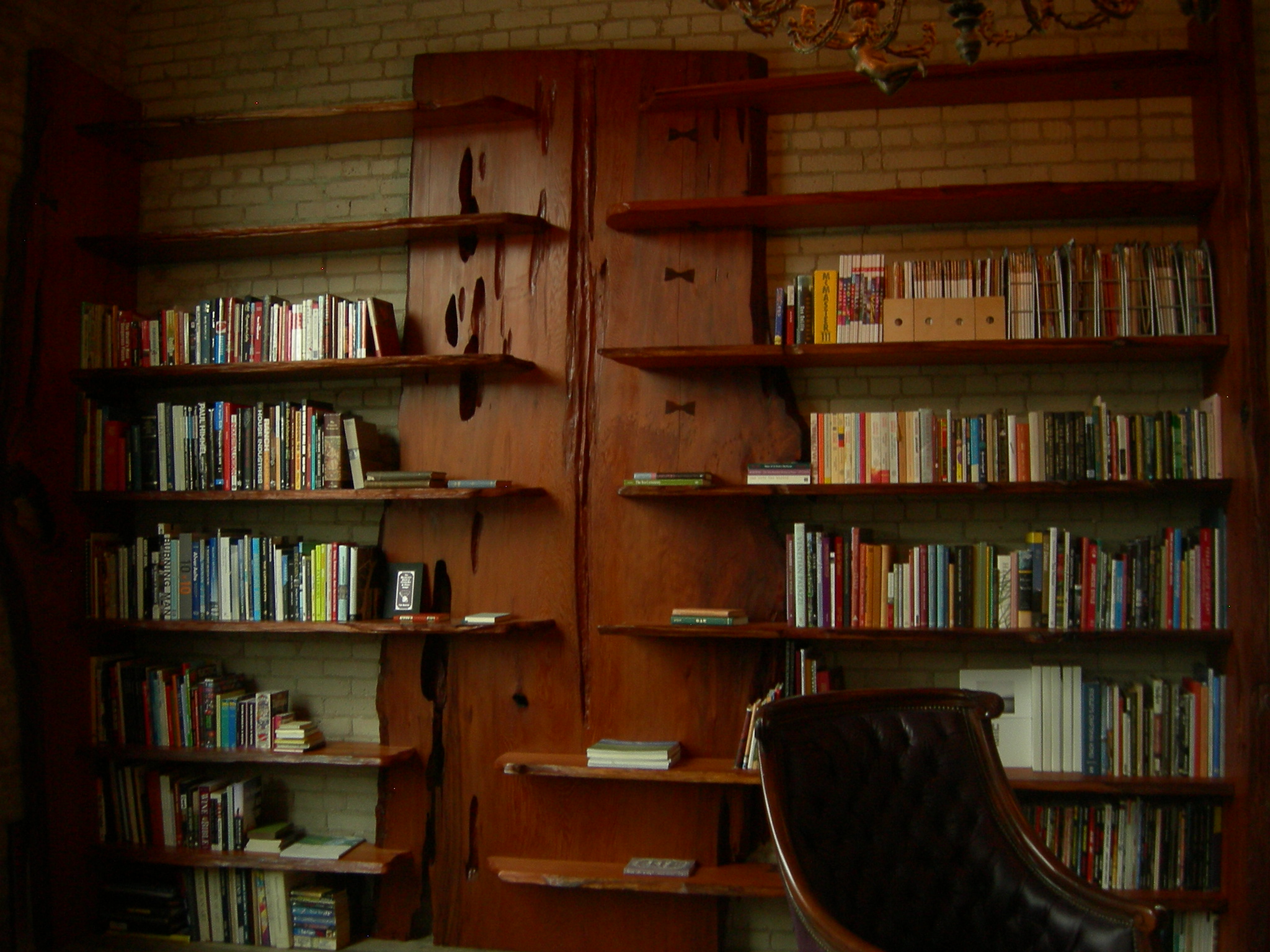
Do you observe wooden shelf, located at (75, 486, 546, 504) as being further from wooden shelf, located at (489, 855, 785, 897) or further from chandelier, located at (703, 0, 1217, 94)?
chandelier, located at (703, 0, 1217, 94)

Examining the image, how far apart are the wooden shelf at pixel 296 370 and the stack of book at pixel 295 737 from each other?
4.08 ft

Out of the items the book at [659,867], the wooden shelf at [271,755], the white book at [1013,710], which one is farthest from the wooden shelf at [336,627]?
the white book at [1013,710]

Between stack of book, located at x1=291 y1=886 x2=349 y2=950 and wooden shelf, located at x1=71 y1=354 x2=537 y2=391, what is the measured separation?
1.81 meters

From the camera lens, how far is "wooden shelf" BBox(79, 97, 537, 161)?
11.8 ft

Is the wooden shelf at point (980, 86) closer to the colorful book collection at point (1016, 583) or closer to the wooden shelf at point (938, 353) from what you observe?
the wooden shelf at point (938, 353)

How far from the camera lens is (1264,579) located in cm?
293

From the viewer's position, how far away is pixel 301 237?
3656mm

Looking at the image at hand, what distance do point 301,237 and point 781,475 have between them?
1898 millimetres

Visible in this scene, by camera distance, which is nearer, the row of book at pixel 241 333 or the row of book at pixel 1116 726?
the row of book at pixel 1116 726

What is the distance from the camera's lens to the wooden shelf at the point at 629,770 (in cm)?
325

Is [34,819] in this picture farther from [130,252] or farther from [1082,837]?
[1082,837]

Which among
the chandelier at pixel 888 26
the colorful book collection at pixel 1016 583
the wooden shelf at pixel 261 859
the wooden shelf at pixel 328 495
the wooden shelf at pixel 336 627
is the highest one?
the chandelier at pixel 888 26

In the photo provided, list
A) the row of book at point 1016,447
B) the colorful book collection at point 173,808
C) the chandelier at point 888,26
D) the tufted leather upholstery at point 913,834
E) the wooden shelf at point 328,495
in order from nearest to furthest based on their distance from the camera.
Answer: the chandelier at point 888,26 < the tufted leather upholstery at point 913,834 < the row of book at point 1016,447 < the wooden shelf at point 328,495 < the colorful book collection at point 173,808

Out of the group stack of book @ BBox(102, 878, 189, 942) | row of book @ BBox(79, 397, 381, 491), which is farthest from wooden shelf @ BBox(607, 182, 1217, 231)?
stack of book @ BBox(102, 878, 189, 942)
